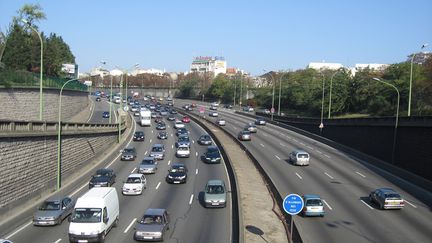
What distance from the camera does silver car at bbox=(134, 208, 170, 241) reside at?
2258 cm

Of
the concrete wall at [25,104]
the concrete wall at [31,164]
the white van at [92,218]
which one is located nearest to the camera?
the white van at [92,218]

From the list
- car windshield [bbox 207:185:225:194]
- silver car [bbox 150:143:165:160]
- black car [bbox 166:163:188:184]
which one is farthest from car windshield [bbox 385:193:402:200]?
silver car [bbox 150:143:165:160]

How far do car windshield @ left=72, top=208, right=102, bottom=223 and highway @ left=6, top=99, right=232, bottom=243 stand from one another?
4.80 ft

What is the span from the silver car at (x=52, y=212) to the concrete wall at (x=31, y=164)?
2205 millimetres

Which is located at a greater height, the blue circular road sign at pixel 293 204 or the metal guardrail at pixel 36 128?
the metal guardrail at pixel 36 128

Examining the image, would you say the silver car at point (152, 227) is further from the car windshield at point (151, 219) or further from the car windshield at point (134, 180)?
the car windshield at point (134, 180)

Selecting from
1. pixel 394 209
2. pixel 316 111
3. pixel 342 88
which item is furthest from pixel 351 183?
pixel 316 111

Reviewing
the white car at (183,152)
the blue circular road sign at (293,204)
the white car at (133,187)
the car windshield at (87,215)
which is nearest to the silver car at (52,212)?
the car windshield at (87,215)

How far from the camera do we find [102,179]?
120 feet

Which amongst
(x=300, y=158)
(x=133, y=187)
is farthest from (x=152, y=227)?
(x=300, y=158)

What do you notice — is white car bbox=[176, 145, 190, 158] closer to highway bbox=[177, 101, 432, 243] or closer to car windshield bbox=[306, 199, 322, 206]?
highway bbox=[177, 101, 432, 243]

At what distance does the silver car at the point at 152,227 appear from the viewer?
22.6 m

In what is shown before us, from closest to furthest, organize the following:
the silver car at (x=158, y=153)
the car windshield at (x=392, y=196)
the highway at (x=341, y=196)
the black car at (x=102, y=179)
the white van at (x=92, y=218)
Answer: the white van at (x=92, y=218) < the highway at (x=341, y=196) < the car windshield at (x=392, y=196) < the black car at (x=102, y=179) < the silver car at (x=158, y=153)

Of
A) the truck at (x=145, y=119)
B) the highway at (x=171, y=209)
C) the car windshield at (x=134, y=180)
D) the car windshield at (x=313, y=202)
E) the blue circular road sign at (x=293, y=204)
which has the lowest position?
the highway at (x=171, y=209)
